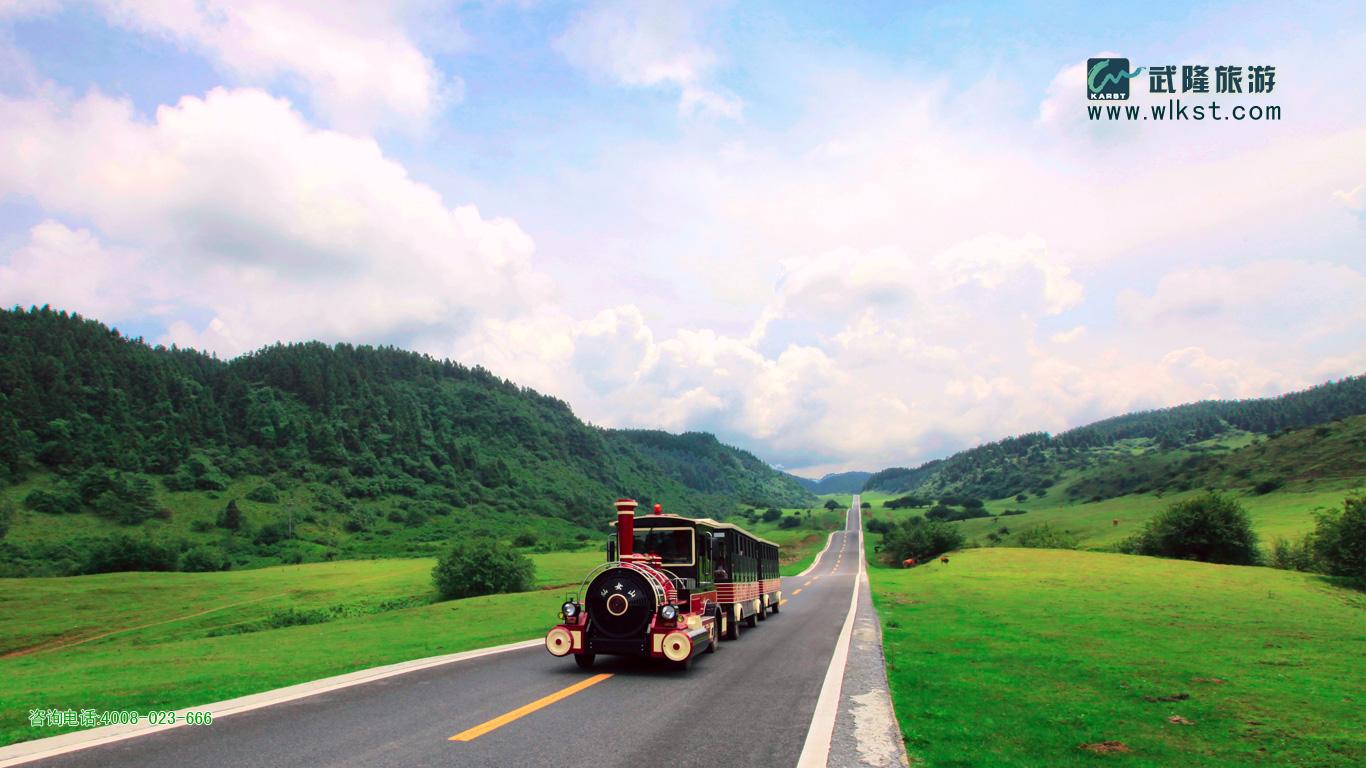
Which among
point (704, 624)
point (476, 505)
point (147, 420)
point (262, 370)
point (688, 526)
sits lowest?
point (476, 505)

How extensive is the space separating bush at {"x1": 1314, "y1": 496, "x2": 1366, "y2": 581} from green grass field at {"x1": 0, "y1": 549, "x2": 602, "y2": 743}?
59.5 m

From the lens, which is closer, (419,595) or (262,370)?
(419,595)

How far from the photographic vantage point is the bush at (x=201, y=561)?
91500 millimetres

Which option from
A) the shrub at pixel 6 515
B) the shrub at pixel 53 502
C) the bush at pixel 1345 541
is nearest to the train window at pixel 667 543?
the bush at pixel 1345 541

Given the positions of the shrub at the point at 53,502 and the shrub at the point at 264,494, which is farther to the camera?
the shrub at the point at 264,494

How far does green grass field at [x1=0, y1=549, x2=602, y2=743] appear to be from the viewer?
592 inches

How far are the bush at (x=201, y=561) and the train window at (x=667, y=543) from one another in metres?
95.3

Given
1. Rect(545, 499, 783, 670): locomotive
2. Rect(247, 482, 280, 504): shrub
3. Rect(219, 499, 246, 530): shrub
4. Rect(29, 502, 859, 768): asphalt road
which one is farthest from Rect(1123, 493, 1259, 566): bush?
Rect(247, 482, 280, 504): shrub

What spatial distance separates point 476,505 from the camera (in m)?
174

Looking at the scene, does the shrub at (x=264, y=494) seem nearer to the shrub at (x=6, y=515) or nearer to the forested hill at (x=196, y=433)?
the forested hill at (x=196, y=433)

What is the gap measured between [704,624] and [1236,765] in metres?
10.8

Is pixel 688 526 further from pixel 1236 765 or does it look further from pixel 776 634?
pixel 1236 765

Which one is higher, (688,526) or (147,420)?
(147,420)

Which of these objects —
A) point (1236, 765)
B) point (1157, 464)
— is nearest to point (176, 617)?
point (1236, 765)
